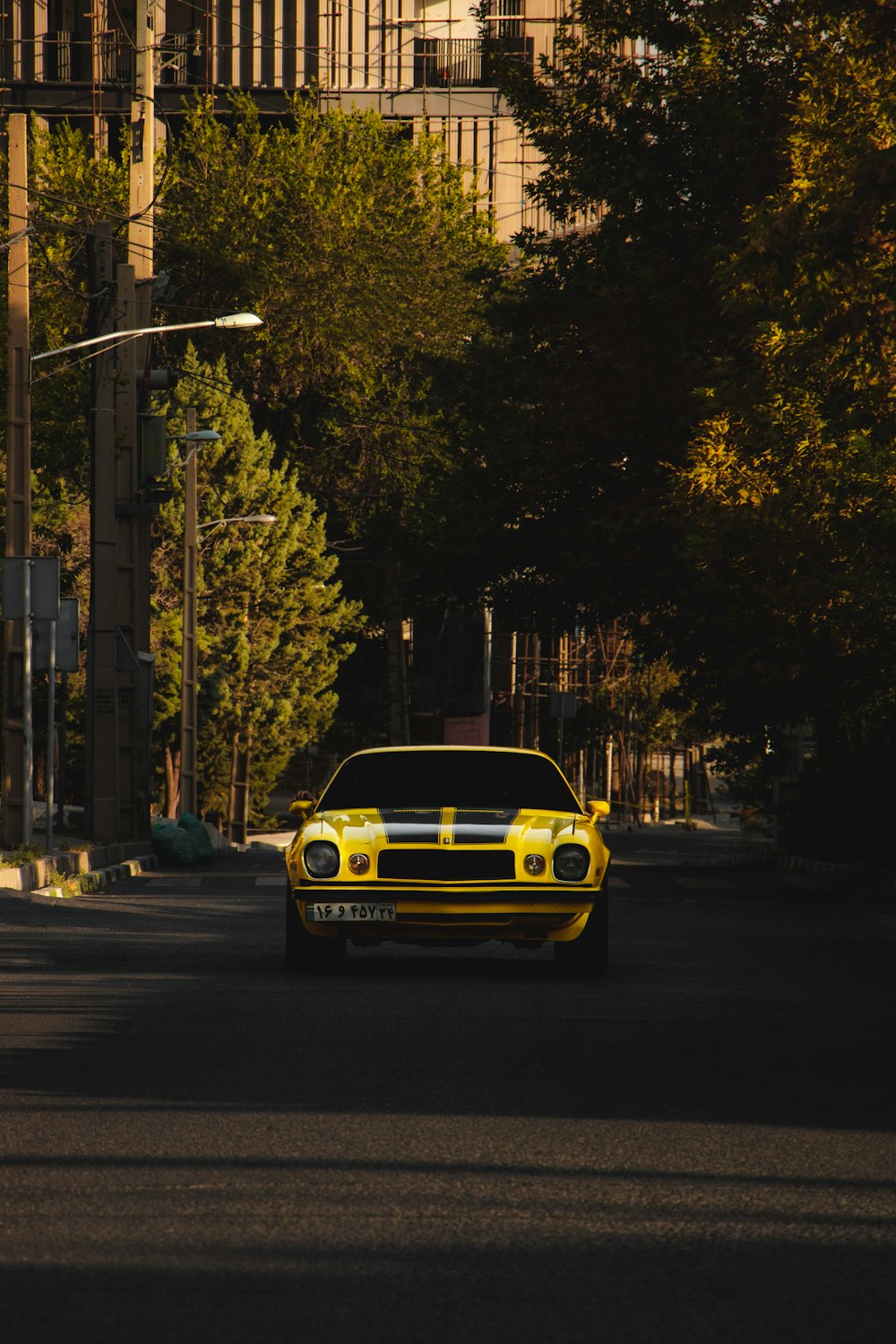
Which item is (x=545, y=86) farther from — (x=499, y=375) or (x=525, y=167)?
(x=525, y=167)

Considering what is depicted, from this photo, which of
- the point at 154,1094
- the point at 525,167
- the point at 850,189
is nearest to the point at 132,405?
the point at 850,189

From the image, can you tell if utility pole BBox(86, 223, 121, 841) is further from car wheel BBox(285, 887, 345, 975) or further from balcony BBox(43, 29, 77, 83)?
balcony BBox(43, 29, 77, 83)

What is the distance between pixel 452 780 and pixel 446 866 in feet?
5.76

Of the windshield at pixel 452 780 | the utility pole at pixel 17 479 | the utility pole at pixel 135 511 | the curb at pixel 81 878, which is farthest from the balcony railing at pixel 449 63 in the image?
the windshield at pixel 452 780

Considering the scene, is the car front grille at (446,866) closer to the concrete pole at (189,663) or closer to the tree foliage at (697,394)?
the tree foliage at (697,394)

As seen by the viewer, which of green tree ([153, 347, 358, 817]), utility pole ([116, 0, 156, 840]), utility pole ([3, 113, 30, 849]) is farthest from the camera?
green tree ([153, 347, 358, 817])

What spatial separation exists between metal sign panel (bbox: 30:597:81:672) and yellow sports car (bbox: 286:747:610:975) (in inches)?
521

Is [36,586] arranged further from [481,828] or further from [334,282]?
[334,282]

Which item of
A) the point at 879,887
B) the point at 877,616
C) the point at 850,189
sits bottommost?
the point at 879,887

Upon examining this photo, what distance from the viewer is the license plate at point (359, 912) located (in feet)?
47.6

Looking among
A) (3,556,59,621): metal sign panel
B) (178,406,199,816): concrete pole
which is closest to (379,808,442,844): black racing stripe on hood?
(3,556,59,621): metal sign panel

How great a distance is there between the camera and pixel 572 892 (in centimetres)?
1462

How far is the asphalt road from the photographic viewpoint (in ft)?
19.2

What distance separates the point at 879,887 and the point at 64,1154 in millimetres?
20692
